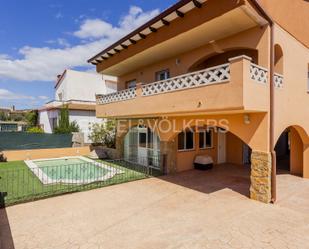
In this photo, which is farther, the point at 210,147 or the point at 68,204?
the point at 210,147

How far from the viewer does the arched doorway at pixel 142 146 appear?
18.0 m

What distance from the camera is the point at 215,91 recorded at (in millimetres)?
9633

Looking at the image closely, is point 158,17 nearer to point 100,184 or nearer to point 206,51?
point 206,51

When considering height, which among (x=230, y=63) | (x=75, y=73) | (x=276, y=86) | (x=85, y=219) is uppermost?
(x=75, y=73)

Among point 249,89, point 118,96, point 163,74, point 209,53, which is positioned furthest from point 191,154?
point 249,89

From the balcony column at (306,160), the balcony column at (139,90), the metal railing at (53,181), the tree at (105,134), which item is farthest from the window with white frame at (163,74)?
the tree at (105,134)

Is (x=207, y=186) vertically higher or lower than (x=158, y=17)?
lower

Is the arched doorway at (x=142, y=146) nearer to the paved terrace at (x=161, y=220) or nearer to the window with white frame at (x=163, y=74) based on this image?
the window with white frame at (x=163, y=74)

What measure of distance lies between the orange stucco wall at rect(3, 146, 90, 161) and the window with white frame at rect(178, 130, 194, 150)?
1203 cm

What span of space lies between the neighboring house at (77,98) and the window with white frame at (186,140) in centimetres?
1545

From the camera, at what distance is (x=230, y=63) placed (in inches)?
359

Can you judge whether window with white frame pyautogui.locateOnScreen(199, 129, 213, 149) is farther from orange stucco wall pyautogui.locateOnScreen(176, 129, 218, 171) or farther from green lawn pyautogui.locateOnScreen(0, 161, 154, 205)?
green lawn pyautogui.locateOnScreen(0, 161, 154, 205)

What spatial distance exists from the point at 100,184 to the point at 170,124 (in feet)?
18.7

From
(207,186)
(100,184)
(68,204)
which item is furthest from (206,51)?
(68,204)
